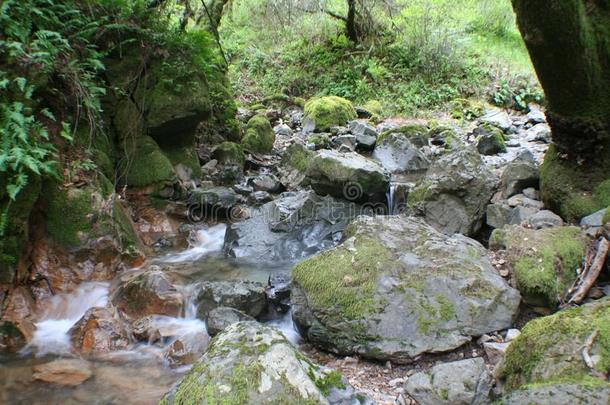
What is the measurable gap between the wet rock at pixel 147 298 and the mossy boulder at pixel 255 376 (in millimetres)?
2501

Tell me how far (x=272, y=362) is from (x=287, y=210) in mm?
5187

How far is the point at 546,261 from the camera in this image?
157 inches

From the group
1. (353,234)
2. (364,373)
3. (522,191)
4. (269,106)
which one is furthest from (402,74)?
(364,373)

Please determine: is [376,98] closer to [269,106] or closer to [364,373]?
[269,106]

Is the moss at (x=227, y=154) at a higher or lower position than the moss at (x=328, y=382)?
higher

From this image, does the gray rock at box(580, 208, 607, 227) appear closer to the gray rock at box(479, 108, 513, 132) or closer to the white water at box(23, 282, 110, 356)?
the white water at box(23, 282, 110, 356)

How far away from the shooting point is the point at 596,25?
4930 mm

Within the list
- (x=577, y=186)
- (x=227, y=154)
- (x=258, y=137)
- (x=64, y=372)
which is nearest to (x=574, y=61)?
(x=577, y=186)

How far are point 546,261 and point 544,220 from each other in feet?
3.76

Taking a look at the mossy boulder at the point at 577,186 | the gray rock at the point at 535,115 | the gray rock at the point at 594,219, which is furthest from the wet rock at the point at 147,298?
the gray rock at the point at 535,115

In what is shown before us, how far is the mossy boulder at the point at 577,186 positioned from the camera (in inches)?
193

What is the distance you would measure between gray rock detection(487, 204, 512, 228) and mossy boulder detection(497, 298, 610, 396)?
2.73 m

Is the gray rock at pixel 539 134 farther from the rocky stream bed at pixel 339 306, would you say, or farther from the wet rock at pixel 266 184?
the wet rock at pixel 266 184

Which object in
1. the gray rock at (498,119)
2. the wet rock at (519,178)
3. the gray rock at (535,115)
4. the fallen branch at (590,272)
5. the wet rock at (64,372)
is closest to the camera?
the fallen branch at (590,272)
